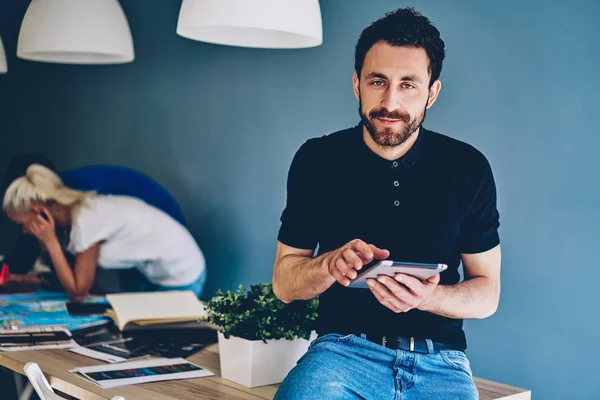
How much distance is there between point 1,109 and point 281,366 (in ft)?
11.9

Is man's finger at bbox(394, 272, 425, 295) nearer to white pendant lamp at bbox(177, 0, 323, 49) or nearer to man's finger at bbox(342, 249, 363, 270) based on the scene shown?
man's finger at bbox(342, 249, 363, 270)

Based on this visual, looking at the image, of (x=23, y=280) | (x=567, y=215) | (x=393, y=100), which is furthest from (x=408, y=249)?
(x=23, y=280)

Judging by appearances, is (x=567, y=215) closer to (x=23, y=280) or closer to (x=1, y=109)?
(x=23, y=280)

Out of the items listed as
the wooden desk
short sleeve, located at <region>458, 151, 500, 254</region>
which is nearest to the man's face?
short sleeve, located at <region>458, 151, 500, 254</region>

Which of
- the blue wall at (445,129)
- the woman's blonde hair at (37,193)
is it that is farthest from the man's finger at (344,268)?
the woman's blonde hair at (37,193)

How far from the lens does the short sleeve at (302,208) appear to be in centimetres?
207

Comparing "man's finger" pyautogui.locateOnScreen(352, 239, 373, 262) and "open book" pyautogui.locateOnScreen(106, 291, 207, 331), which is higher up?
"man's finger" pyautogui.locateOnScreen(352, 239, 373, 262)

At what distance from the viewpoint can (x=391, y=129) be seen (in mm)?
1962

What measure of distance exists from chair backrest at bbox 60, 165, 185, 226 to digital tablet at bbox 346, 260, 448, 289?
2.01 m

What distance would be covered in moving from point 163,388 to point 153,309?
2.37 feet

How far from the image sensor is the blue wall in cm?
237

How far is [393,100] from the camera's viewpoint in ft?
6.37

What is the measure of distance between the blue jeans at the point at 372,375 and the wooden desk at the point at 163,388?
0.88ft

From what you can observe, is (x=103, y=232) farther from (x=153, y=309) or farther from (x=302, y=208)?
(x=302, y=208)
